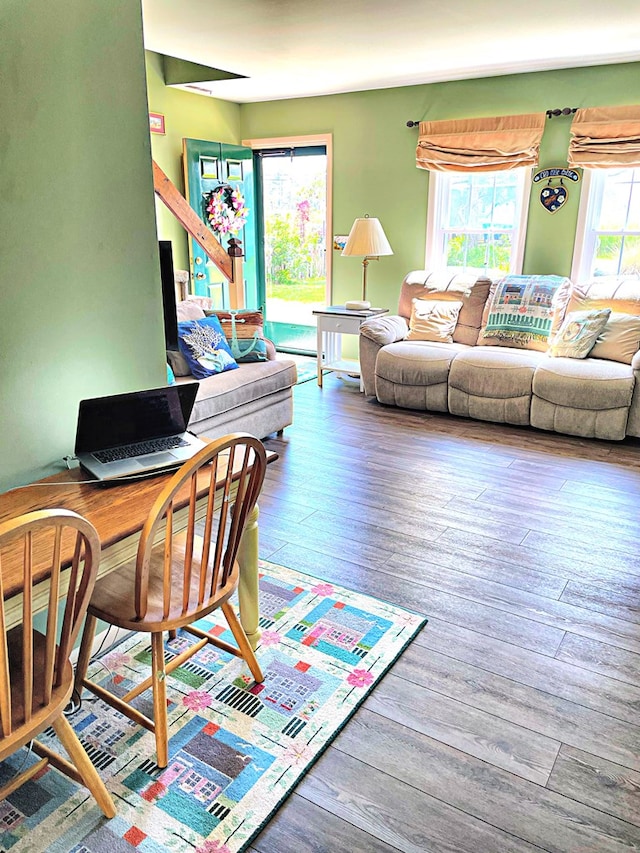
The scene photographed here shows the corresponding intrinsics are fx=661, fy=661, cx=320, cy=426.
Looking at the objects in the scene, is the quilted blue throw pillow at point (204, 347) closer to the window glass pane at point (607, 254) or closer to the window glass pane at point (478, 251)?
the window glass pane at point (478, 251)

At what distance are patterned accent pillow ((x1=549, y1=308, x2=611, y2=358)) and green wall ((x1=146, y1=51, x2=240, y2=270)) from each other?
351 cm

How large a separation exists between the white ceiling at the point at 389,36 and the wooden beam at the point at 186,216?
879 mm

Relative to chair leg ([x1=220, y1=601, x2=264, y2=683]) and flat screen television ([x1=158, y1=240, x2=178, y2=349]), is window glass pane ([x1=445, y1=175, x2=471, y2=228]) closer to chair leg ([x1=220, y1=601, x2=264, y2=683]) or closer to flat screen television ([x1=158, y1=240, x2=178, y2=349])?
flat screen television ([x1=158, y1=240, x2=178, y2=349])

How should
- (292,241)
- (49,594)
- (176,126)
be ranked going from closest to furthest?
(49,594) < (176,126) < (292,241)

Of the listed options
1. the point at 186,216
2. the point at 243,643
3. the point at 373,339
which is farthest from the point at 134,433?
the point at 373,339

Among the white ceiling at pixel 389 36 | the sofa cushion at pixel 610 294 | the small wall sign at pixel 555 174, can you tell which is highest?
the white ceiling at pixel 389 36

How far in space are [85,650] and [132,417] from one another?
0.72m

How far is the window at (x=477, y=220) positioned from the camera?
5.53 m

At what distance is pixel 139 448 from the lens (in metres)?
2.11

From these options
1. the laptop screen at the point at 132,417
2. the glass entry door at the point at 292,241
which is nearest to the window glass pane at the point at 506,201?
the glass entry door at the point at 292,241

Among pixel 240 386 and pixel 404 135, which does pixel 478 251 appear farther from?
pixel 240 386

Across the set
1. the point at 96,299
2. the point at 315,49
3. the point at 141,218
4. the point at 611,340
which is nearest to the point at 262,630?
the point at 96,299

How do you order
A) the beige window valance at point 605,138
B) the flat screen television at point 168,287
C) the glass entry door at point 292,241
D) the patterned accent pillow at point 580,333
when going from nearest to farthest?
the flat screen television at point 168,287 < the patterned accent pillow at point 580,333 < the beige window valance at point 605,138 < the glass entry door at point 292,241

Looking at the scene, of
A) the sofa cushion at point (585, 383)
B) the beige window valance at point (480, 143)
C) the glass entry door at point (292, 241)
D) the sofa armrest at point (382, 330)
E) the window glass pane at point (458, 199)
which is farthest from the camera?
the glass entry door at point (292, 241)
